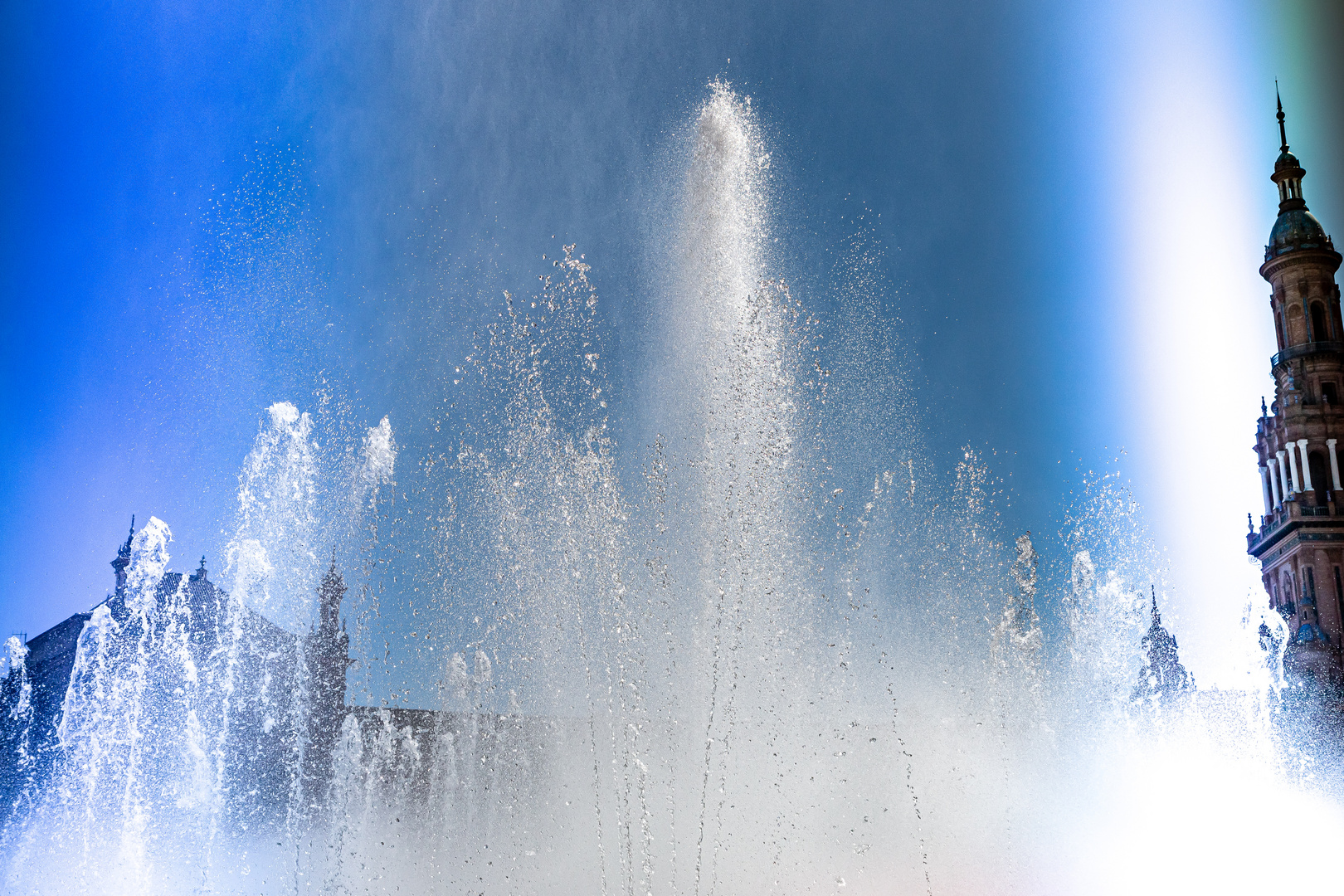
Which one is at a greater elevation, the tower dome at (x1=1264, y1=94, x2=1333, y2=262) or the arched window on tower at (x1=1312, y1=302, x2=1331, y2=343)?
the tower dome at (x1=1264, y1=94, x2=1333, y2=262)

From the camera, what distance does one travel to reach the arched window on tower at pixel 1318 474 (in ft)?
178

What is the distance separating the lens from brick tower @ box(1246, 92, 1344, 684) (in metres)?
52.1

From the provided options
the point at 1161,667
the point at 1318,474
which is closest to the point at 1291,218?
the point at 1318,474

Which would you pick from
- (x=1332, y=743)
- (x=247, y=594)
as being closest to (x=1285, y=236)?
(x=1332, y=743)

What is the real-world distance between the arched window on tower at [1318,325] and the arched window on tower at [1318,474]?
5.79 metres

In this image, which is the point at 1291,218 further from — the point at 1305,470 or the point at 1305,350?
the point at 1305,470

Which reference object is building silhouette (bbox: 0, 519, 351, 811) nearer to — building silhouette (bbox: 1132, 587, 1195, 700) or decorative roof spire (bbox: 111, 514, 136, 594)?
decorative roof spire (bbox: 111, 514, 136, 594)

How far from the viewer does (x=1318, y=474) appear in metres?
54.8

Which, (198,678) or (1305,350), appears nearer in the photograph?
(198,678)

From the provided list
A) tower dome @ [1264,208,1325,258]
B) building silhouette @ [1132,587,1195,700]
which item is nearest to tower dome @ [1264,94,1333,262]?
tower dome @ [1264,208,1325,258]

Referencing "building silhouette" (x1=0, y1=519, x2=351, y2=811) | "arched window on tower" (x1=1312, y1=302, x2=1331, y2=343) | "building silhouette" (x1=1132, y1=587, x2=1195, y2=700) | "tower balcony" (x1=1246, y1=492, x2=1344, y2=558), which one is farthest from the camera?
"arched window on tower" (x1=1312, y1=302, x2=1331, y2=343)

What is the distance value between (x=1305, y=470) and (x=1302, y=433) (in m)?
1.90

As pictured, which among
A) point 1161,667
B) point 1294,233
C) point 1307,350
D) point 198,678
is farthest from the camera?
point 1294,233

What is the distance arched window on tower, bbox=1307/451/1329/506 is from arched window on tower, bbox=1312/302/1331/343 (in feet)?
19.0
